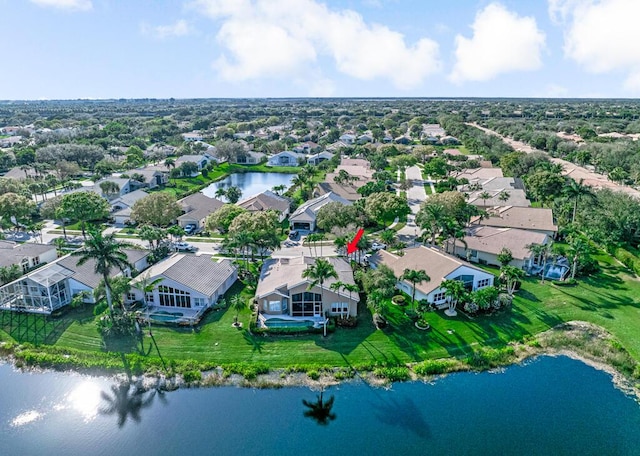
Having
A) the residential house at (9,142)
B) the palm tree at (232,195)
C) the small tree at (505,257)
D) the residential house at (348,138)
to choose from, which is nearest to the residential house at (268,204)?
the palm tree at (232,195)

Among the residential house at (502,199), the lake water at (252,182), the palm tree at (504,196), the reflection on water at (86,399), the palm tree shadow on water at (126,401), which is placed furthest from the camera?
the lake water at (252,182)

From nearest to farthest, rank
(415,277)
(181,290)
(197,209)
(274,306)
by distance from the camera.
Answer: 1. (415,277)
2. (274,306)
3. (181,290)
4. (197,209)

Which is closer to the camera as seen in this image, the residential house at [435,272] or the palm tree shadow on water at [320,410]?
the palm tree shadow on water at [320,410]

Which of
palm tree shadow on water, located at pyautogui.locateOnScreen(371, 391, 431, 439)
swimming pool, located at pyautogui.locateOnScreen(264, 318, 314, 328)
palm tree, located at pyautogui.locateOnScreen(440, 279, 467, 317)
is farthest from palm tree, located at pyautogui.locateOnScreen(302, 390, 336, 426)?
palm tree, located at pyautogui.locateOnScreen(440, 279, 467, 317)

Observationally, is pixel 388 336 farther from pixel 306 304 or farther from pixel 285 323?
pixel 285 323

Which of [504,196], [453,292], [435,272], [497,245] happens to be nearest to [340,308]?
[453,292]

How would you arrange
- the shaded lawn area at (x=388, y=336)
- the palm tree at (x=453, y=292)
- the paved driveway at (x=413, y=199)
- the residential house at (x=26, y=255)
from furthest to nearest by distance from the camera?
the paved driveway at (x=413, y=199) < the residential house at (x=26, y=255) < the palm tree at (x=453, y=292) < the shaded lawn area at (x=388, y=336)

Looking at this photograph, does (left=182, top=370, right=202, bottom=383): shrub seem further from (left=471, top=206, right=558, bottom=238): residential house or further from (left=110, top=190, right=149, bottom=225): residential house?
(left=471, top=206, right=558, bottom=238): residential house

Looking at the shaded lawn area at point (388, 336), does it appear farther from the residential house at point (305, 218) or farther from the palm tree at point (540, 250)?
the residential house at point (305, 218)
